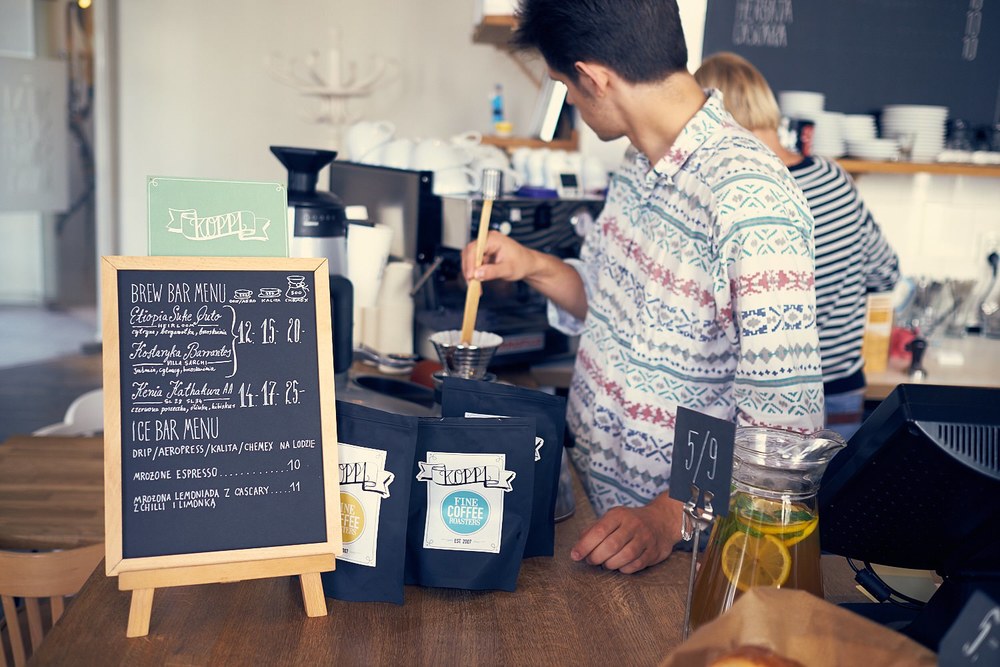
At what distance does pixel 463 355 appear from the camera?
1.65 m

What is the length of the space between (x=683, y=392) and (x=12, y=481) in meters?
1.37

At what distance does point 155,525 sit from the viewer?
1.01m

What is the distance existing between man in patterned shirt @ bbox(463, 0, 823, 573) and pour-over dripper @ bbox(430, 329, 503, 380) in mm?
131

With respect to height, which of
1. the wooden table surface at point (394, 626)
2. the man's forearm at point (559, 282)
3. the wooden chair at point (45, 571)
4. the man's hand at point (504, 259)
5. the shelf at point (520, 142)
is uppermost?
the shelf at point (520, 142)

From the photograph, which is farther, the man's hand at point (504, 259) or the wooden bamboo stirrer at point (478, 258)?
the man's hand at point (504, 259)

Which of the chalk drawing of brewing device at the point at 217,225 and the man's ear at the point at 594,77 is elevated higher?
the man's ear at the point at 594,77

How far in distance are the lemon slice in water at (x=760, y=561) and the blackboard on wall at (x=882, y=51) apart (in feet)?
8.53

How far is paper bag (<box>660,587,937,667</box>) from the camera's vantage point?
2.36 feet

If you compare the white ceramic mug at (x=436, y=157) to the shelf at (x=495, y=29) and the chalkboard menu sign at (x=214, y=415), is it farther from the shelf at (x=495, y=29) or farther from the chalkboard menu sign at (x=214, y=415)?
the chalkboard menu sign at (x=214, y=415)

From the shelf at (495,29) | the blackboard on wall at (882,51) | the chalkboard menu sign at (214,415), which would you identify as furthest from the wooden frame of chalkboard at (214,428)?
the blackboard on wall at (882,51)

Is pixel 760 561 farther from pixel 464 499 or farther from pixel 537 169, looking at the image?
pixel 537 169

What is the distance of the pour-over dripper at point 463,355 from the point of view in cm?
165

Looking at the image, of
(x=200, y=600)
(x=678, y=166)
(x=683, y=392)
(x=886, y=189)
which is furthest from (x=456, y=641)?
(x=886, y=189)

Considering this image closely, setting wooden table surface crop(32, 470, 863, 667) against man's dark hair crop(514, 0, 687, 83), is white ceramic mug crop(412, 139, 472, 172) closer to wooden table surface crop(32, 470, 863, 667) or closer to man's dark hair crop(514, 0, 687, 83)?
man's dark hair crop(514, 0, 687, 83)
